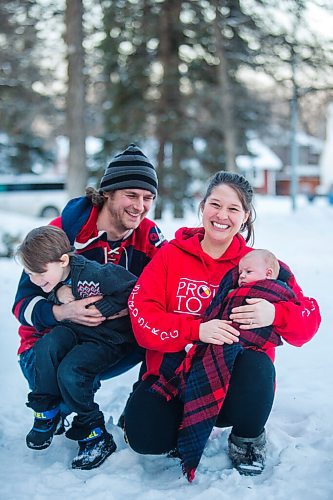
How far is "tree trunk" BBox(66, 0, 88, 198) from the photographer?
39.4ft

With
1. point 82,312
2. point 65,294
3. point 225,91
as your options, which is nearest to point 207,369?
point 82,312

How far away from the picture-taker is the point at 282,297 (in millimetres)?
2406

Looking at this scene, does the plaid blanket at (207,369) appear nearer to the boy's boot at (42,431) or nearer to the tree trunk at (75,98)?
the boy's boot at (42,431)

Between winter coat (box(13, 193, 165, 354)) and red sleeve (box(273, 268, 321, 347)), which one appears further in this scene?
winter coat (box(13, 193, 165, 354))

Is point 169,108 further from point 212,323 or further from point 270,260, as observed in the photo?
point 212,323

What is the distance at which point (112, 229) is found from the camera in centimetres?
293

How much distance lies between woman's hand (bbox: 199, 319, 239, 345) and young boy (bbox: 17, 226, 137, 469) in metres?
0.46

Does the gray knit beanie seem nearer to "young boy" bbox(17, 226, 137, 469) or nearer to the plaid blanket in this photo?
"young boy" bbox(17, 226, 137, 469)

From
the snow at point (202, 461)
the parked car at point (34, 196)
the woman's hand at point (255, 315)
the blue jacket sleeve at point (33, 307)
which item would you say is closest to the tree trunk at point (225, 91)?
the parked car at point (34, 196)

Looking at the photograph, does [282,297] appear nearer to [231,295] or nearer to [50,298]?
[231,295]

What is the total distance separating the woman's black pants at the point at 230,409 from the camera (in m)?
2.33

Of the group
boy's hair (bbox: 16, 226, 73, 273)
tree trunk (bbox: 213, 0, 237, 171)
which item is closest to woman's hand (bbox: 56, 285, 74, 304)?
boy's hair (bbox: 16, 226, 73, 273)

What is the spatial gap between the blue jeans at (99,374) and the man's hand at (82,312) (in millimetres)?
247

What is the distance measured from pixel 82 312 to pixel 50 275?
0.22 meters
